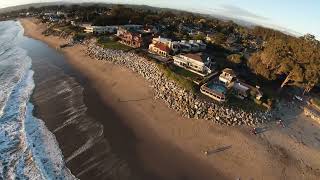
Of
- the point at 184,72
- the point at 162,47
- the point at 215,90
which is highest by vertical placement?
the point at 162,47

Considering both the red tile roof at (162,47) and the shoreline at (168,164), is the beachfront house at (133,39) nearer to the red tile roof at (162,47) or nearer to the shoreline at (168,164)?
the red tile roof at (162,47)

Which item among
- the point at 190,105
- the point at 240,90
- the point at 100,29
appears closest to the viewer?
the point at 190,105

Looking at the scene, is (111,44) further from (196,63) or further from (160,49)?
(196,63)

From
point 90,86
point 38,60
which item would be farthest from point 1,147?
Result: point 38,60

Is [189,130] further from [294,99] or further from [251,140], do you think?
[294,99]

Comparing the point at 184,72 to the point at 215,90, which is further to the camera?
the point at 184,72

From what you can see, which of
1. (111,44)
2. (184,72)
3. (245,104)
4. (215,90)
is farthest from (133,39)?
(245,104)
